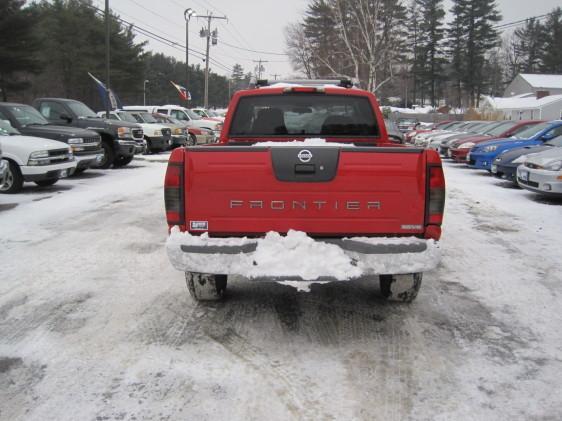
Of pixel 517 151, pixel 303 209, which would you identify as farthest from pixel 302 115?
pixel 517 151

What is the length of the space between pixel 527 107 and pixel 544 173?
48892 mm

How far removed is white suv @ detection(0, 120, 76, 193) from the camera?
10.9 metres

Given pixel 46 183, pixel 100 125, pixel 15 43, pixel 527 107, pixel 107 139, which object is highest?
pixel 15 43

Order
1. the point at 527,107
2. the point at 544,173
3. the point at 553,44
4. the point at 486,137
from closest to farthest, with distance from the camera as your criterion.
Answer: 1. the point at 544,173
2. the point at 486,137
3. the point at 527,107
4. the point at 553,44

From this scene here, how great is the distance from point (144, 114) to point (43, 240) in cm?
1650

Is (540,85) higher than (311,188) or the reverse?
higher

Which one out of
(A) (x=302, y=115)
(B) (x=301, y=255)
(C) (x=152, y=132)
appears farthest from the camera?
(C) (x=152, y=132)

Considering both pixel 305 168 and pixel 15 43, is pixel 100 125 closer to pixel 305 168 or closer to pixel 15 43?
pixel 305 168

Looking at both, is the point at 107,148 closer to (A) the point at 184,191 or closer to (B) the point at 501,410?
(A) the point at 184,191

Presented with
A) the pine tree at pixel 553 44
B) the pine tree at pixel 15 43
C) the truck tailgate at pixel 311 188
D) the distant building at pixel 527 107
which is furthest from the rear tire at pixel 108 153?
the pine tree at pixel 553 44

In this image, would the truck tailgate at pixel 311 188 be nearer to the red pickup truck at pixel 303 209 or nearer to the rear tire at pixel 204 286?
the red pickup truck at pixel 303 209

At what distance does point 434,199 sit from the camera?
394 centimetres

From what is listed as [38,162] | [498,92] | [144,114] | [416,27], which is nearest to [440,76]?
[416,27]

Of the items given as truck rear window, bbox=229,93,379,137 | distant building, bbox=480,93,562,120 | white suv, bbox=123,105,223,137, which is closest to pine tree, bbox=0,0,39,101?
white suv, bbox=123,105,223,137
